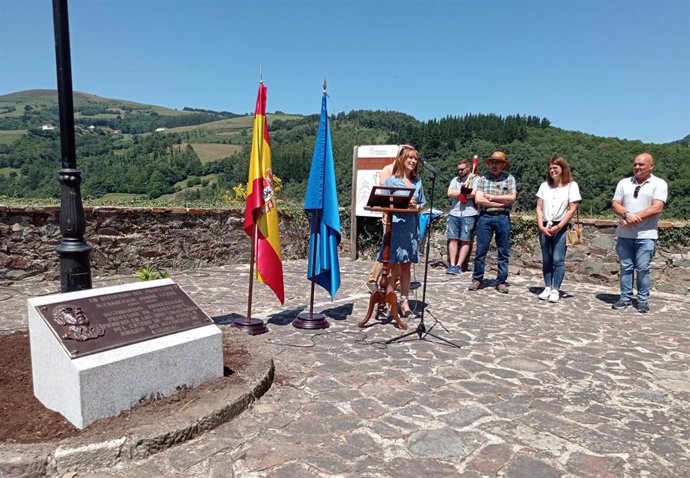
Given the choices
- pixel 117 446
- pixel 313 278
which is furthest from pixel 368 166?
pixel 117 446

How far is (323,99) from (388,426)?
A: 10.5 ft

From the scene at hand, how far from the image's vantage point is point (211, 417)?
116 inches

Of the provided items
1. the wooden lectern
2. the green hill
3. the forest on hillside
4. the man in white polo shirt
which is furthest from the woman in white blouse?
the green hill

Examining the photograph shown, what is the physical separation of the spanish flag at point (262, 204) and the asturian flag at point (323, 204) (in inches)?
17.6

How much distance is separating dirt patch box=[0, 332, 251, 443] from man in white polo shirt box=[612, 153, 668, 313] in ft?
16.1

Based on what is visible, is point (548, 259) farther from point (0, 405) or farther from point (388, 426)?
point (0, 405)

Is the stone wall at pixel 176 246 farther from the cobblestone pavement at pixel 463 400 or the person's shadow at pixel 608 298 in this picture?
the cobblestone pavement at pixel 463 400

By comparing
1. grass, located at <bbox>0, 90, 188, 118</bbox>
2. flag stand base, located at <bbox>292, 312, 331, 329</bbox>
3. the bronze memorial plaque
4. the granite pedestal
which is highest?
grass, located at <bbox>0, 90, 188, 118</bbox>

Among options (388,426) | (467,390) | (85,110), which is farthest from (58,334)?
(85,110)

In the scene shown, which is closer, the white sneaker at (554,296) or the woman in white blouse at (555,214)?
the woman in white blouse at (555,214)

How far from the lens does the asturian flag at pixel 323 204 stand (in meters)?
5.07

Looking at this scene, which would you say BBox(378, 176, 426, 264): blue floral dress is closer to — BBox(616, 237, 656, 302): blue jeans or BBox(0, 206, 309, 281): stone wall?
BBox(616, 237, 656, 302): blue jeans

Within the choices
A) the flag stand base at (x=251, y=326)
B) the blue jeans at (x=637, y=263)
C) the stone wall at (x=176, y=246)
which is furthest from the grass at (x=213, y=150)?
the blue jeans at (x=637, y=263)

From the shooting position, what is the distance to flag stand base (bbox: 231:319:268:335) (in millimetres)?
4926
